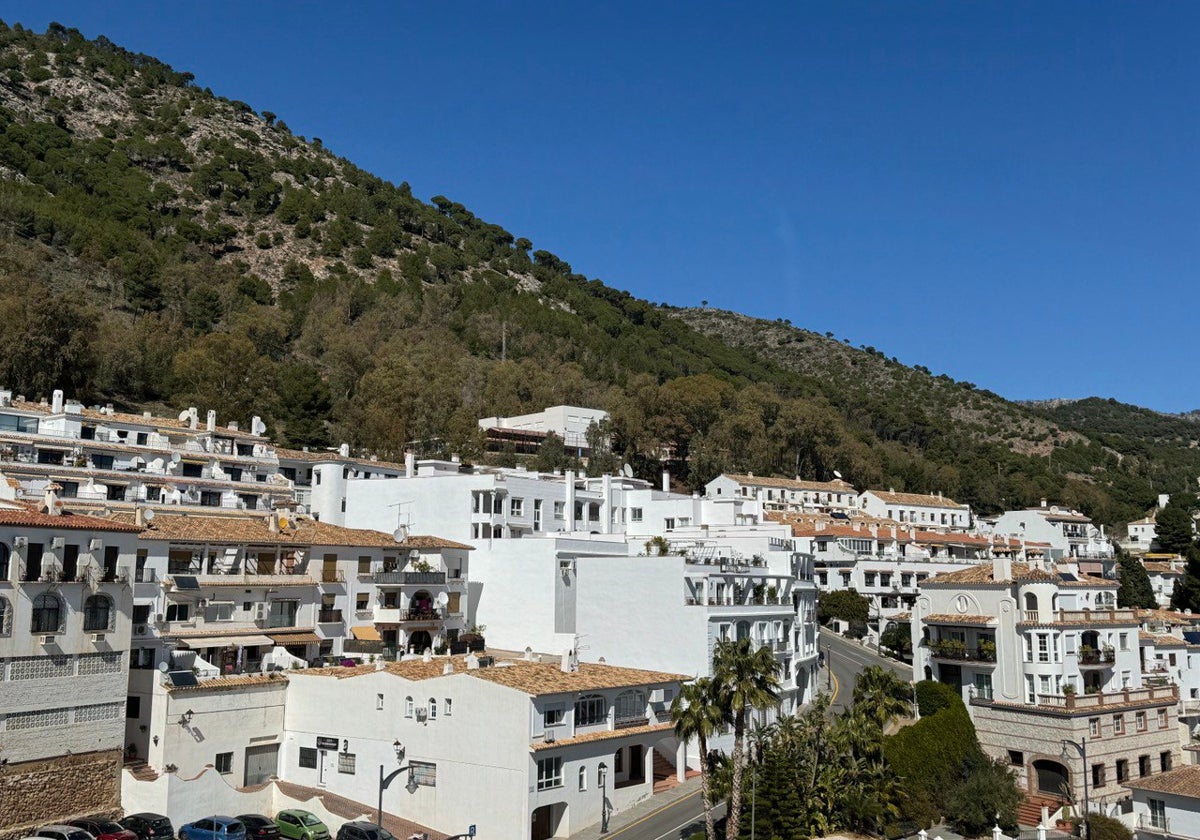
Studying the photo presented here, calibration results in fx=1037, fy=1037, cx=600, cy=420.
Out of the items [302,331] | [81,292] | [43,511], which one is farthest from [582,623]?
[302,331]

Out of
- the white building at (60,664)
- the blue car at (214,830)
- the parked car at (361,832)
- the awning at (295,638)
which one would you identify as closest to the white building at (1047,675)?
the parked car at (361,832)

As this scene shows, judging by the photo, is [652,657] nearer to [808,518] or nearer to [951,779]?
[951,779]

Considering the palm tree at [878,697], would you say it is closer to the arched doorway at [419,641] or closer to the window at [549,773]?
the window at [549,773]

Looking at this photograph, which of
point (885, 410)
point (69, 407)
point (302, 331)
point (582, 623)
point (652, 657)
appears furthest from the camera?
point (885, 410)

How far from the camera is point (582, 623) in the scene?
6247 cm

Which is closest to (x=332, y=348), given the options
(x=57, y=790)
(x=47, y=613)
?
(x=47, y=613)

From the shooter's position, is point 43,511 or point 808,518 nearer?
point 43,511

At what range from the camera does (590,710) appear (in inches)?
1799

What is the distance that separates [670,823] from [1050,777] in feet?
80.0

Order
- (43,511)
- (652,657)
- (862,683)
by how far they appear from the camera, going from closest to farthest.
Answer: (43,511) < (862,683) < (652,657)

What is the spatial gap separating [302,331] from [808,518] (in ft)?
258

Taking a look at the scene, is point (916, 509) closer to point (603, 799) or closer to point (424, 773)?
point (603, 799)

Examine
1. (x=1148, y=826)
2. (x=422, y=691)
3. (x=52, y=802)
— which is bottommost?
(x=1148, y=826)

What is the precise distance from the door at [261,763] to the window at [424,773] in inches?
288
